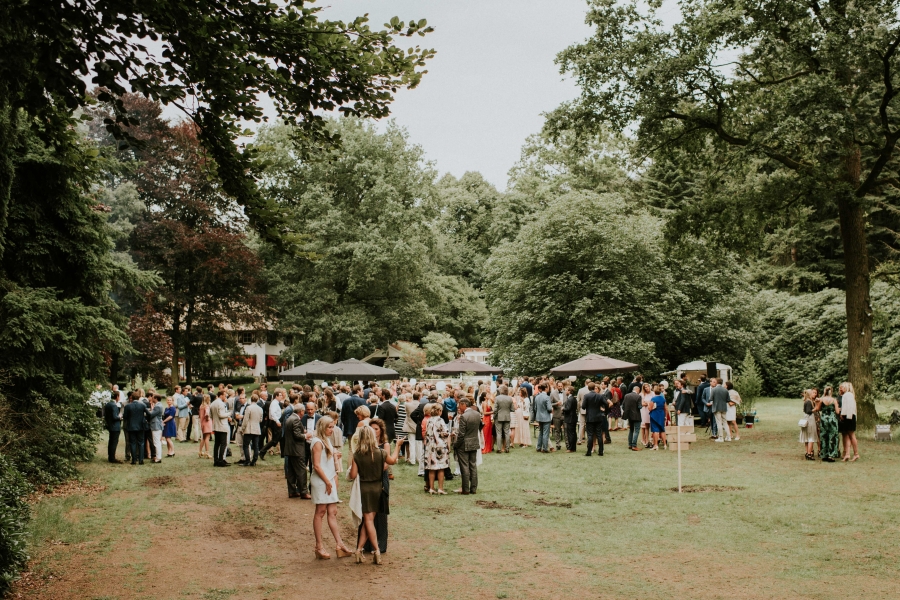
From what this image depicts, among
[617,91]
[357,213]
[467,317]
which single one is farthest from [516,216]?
[617,91]

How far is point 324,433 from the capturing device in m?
8.55

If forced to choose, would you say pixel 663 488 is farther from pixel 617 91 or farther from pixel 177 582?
pixel 617 91

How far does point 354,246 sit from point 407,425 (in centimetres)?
2415

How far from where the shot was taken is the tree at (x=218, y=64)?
643 cm

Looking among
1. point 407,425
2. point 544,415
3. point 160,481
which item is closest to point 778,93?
point 544,415

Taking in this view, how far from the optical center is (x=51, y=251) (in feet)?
50.2

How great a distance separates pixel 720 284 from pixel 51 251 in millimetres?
24453

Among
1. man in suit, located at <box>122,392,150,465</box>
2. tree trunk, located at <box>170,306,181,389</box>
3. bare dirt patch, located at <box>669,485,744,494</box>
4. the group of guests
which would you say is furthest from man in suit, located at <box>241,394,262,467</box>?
tree trunk, located at <box>170,306,181,389</box>

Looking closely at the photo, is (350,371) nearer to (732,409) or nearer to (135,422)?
(135,422)

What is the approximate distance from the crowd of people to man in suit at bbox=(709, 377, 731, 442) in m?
0.03

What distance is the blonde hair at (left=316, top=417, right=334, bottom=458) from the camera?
333 inches

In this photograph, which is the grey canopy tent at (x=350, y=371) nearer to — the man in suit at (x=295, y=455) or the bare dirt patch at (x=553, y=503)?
the man in suit at (x=295, y=455)

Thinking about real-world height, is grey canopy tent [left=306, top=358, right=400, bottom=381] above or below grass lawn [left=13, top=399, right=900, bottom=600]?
above

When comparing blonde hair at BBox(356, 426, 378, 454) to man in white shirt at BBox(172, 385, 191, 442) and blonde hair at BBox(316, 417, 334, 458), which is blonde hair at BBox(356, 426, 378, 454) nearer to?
blonde hair at BBox(316, 417, 334, 458)
